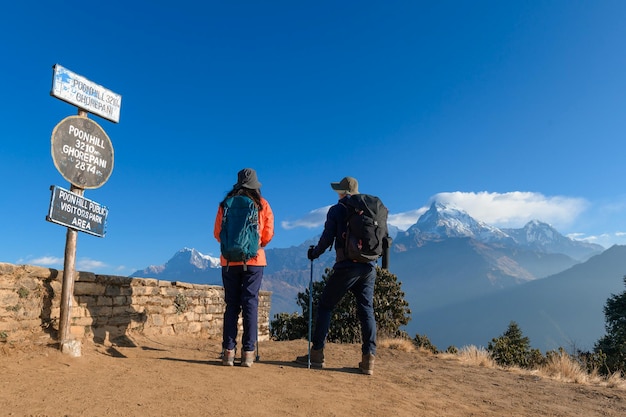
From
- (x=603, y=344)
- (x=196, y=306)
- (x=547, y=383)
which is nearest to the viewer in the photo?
(x=547, y=383)

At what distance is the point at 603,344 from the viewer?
2256cm

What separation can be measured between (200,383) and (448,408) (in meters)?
2.56

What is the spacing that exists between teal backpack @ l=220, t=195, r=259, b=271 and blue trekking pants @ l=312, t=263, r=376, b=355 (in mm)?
1082

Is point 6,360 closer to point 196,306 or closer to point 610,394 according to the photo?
point 196,306

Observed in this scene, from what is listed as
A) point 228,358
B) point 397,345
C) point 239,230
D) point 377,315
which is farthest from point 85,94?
point 377,315

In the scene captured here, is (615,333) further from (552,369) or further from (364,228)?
(364,228)

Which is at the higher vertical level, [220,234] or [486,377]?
[220,234]

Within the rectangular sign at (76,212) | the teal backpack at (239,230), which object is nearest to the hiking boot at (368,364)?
the teal backpack at (239,230)

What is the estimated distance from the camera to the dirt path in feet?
11.8

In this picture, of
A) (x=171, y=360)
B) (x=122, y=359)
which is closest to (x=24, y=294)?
(x=122, y=359)

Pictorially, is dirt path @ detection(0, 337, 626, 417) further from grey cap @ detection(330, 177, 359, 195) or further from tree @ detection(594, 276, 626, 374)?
tree @ detection(594, 276, 626, 374)

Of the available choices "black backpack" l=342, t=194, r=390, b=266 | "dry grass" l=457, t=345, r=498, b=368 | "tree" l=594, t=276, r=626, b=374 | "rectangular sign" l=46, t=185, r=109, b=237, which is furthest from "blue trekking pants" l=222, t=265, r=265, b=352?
"tree" l=594, t=276, r=626, b=374

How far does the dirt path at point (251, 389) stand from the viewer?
360 centimetres

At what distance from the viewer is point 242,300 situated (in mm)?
5191
